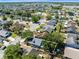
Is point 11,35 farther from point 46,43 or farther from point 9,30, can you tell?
point 46,43

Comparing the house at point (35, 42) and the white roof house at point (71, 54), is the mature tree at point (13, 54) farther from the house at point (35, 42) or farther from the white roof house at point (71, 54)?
the white roof house at point (71, 54)

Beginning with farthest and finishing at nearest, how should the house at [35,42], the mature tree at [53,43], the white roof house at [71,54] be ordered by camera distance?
the house at [35,42] < the mature tree at [53,43] < the white roof house at [71,54]

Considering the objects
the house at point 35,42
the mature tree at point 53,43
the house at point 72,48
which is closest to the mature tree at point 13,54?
the house at point 35,42

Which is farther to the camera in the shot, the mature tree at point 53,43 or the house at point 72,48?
the mature tree at point 53,43

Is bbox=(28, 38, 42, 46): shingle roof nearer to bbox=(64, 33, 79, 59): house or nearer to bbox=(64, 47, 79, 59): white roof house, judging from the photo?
bbox=(64, 33, 79, 59): house

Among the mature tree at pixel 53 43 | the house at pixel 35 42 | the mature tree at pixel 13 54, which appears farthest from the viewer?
the house at pixel 35 42

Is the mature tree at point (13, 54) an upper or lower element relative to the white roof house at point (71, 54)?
upper

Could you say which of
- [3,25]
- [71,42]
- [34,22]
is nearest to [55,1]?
[34,22]

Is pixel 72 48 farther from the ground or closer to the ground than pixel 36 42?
closer to the ground

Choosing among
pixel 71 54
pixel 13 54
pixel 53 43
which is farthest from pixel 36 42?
pixel 71 54

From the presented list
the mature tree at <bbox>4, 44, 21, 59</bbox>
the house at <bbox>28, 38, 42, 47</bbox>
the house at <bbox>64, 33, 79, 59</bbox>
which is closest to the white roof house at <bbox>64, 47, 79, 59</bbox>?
the house at <bbox>64, 33, 79, 59</bbox>

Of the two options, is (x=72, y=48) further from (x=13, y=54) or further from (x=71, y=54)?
(x=13, y=54)
